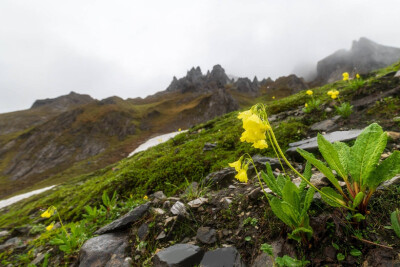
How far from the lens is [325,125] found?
5.62 m

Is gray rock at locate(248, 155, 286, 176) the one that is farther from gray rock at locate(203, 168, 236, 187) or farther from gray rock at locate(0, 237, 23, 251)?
gray rock at locate(0, 237, 23, 251)

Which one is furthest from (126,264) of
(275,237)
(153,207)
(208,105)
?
(208,105)

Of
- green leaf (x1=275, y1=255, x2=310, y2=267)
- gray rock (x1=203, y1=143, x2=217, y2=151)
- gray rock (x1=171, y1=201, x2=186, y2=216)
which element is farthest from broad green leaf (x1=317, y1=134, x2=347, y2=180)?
gray rock (x1=203, y1=143, x2=217, y2=151)

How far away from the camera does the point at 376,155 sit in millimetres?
1926

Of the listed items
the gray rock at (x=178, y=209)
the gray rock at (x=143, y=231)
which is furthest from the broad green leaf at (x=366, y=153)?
the gray rock at (x=143, y=231)

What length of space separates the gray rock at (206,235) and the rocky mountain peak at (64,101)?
6693 inches

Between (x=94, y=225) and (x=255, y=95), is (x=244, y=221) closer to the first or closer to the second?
(x=94, y=225)

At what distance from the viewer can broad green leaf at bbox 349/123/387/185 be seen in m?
1.92

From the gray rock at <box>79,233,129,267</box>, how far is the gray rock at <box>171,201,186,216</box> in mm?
778

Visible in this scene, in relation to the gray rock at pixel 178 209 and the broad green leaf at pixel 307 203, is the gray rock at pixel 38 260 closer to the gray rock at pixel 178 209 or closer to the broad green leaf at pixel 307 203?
the gray rock at pixel 178 209

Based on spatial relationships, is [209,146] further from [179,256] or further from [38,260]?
[38,260]

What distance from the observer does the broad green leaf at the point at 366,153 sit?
192 centimetres

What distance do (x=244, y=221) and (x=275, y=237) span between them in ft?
1.46

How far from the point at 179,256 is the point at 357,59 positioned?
205 metres
